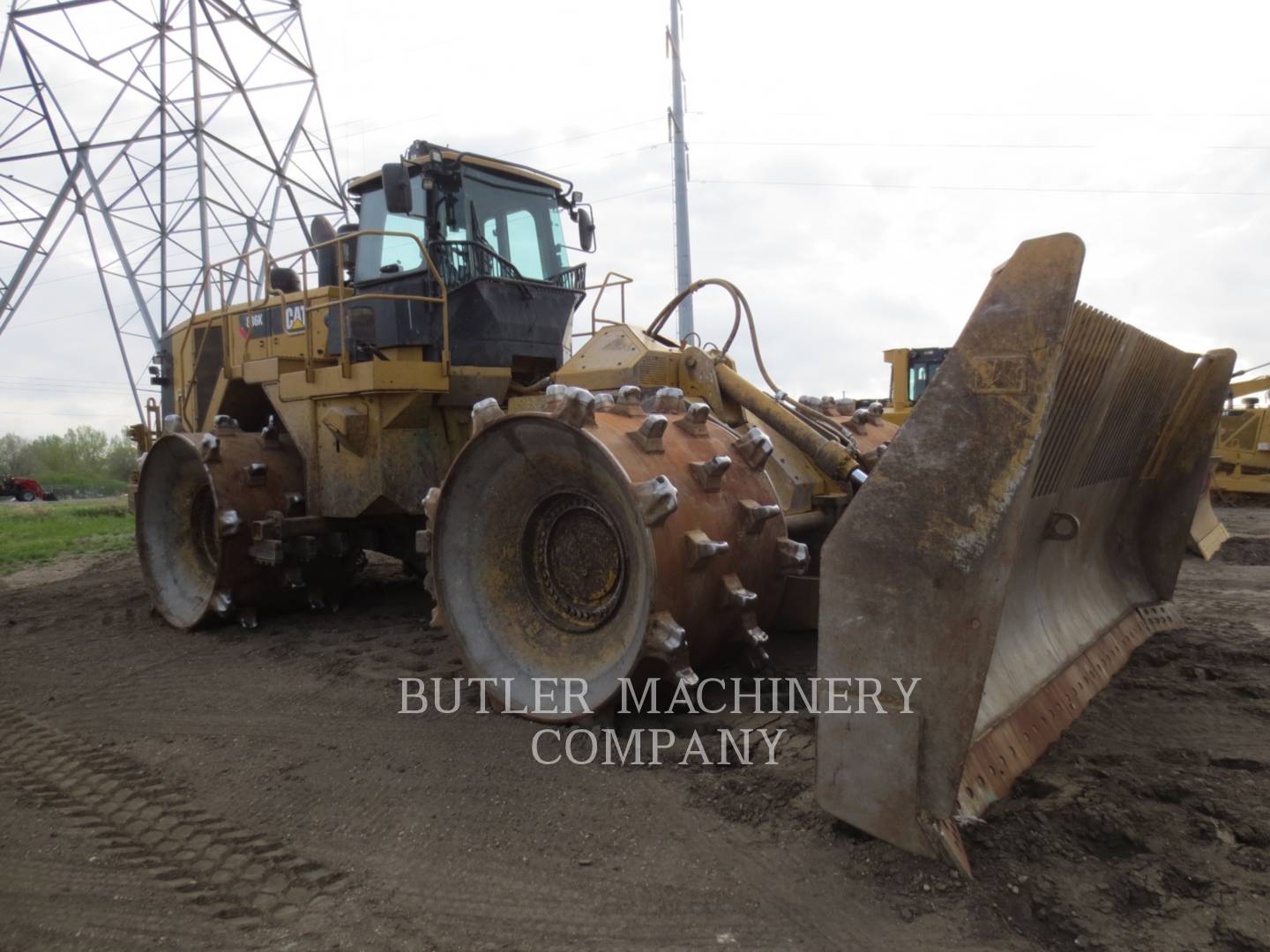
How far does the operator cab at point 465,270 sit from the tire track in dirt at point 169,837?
2775mm

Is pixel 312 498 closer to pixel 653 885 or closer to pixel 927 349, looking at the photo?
pixel 653 885

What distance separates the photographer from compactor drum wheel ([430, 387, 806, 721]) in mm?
3477

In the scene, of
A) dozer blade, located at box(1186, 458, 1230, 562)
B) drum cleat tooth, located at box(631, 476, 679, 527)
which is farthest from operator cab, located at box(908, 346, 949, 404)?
drum cleat tooth, located at box(631, 476, 679, 527)

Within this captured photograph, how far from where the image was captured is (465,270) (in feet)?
19.2

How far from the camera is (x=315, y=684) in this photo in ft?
15.5

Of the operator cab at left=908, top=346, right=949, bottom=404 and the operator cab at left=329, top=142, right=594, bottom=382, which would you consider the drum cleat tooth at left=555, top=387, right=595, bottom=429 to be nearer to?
the operator cab at left=329, top=142, right=594, bottom=382

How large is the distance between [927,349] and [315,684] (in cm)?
1128

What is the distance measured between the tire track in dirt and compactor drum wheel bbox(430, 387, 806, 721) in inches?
47.3

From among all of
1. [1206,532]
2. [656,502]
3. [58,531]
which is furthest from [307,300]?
[58,531]

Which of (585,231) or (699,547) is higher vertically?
(585,231)

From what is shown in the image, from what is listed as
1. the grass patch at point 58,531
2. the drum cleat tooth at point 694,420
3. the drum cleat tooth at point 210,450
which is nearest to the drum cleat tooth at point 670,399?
the drum cleat tooth at point 694,420

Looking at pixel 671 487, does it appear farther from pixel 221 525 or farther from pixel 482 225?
pixel 221 525

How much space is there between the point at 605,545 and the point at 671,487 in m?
0.72

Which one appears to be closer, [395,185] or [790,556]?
[790,556]
